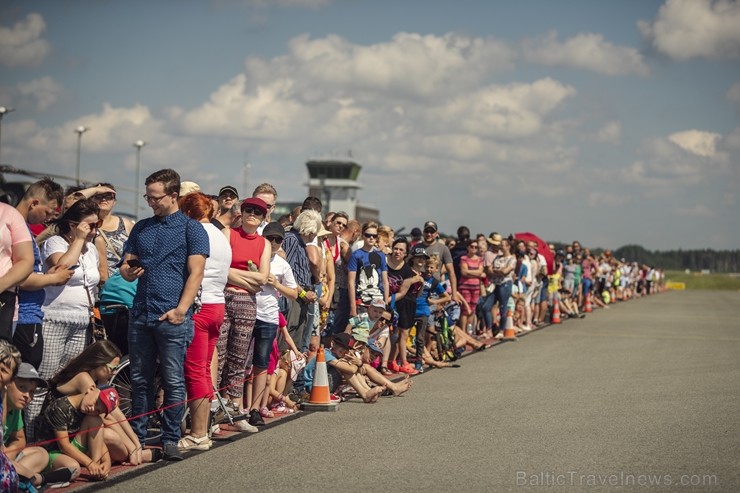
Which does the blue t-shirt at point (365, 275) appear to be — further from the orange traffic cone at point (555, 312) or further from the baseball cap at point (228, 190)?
the orange traffic cone at point (555, 312)

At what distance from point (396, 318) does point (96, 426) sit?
24.8 feet

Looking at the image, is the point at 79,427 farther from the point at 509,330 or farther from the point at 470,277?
the point at 509,330

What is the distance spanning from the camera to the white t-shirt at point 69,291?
763cm

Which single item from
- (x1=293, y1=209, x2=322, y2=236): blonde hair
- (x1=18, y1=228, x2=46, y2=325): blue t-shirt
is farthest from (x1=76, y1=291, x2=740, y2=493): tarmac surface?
(x1=293, y1=209, x2=322, y2=236): blonde hair

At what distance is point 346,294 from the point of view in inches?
522

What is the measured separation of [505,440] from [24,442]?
13.0ft

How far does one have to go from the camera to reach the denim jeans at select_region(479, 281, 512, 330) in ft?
68.2

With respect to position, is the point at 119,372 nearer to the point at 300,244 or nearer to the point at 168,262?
the point at 168,262

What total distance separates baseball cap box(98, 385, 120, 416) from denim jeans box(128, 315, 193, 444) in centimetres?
50

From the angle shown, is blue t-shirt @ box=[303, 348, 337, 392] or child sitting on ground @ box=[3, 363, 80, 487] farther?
blue t-shirt @ box=[303, 348, 337, 392]

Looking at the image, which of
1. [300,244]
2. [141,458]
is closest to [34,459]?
[141,458]

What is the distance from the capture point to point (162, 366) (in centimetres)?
766

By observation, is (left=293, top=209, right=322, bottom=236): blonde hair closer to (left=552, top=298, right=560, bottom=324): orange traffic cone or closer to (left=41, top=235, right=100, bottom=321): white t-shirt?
(left=41, top=235, right=100, bottom=321): white t-shirt

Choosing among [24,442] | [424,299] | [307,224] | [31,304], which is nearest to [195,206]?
[31,304]
